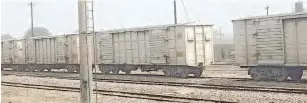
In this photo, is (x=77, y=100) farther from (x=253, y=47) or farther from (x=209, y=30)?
(x=209, y=30)

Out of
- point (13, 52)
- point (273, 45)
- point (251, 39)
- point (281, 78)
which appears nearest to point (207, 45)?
point (251, 39)

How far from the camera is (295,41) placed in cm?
1734

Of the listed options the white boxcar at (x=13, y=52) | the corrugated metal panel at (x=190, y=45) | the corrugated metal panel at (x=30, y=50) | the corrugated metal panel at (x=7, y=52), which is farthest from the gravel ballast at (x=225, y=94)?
the corrugated metal panel at (x=7, y=52)

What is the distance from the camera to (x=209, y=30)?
23172 mm

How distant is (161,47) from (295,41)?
8227 millimetres

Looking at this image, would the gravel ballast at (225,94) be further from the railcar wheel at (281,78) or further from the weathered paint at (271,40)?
the railcar wheel at (281,78)

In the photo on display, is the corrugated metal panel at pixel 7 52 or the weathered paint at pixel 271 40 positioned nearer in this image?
the weathered paint at pixel 271 40

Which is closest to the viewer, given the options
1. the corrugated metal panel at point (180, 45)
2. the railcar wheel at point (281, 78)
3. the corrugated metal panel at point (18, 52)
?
the railcar wheel at point (281, 78)

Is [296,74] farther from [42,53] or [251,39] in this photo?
Answer: [42,53]

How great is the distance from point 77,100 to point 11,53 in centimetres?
2624

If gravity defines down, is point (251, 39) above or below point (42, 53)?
above

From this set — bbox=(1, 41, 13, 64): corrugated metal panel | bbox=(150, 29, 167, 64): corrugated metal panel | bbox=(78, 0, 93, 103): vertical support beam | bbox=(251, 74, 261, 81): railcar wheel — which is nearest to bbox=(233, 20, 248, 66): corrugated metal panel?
bbox=(251, 74, 261, 81): railcar wheel

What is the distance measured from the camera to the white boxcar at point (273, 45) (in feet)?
56.5

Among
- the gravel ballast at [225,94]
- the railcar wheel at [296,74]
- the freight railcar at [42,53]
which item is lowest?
the gravel ballast at [225,94]
